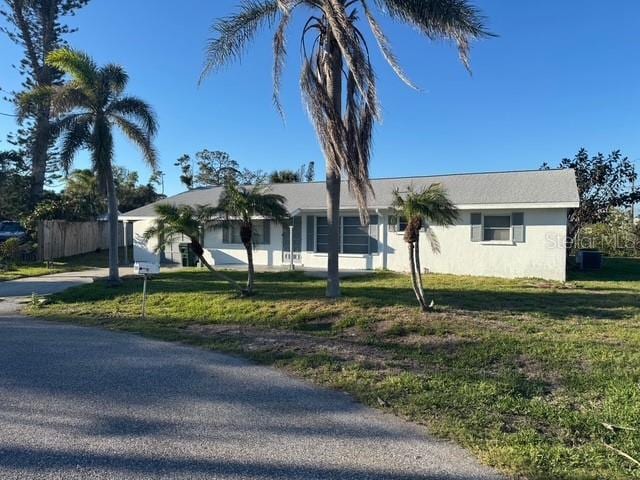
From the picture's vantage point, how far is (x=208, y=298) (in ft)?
39.4

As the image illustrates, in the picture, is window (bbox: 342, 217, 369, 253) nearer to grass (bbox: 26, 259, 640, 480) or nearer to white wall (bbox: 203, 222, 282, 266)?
white wall (bbox: 203, 222, 282, 266)

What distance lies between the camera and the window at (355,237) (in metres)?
18.2

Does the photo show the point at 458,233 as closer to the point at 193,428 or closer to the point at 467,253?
the point at 467,253

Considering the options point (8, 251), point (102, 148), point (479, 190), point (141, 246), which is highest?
point (102, 148)

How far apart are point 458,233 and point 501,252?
1572mm

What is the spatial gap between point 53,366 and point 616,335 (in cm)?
809

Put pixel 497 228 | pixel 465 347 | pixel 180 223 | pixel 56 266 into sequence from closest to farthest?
pixel 465 347
pixel 180 223
pixel 497 228
pixel 56 266

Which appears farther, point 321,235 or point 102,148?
point 321,235

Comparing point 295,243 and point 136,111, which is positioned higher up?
point 136,111

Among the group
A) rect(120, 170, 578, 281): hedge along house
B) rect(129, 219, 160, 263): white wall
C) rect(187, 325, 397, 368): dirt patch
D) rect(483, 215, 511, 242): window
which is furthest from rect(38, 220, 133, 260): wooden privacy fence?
rect(483, 215, 511, 242): window

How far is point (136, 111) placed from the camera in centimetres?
1490

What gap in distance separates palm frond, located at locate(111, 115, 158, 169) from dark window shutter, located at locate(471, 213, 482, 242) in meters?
10.7

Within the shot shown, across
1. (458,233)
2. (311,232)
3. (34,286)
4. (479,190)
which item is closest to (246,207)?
(311,232)

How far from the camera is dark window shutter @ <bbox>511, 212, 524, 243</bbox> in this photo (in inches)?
622
